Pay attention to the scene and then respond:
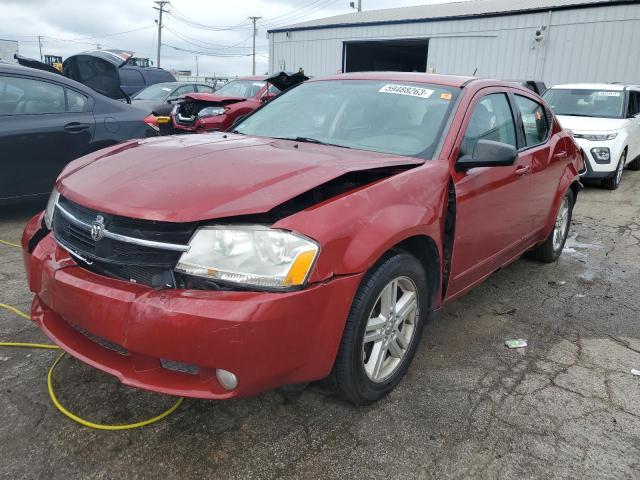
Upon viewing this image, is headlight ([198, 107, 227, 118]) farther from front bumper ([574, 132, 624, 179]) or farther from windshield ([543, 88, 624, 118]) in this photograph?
windshield ([543, 88, 624, 118])

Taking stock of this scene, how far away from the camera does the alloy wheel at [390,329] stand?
7.62 feet

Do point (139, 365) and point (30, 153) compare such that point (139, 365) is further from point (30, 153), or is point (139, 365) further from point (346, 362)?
point (30, 153)

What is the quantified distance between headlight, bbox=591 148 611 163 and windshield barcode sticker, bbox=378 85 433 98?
6152mm

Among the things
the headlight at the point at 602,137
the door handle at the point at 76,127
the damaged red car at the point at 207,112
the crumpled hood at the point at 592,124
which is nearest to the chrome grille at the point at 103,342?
the door handle at the point at 76,127

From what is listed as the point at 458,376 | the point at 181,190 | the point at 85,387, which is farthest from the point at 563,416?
the point at 85,387

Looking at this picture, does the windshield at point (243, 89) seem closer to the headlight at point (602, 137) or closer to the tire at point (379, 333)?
the headlight at point (602, 137)

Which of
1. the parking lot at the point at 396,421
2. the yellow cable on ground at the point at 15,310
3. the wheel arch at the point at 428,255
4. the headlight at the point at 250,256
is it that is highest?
the headlight at the point at 250,256

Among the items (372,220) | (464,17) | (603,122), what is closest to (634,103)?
(603,122)

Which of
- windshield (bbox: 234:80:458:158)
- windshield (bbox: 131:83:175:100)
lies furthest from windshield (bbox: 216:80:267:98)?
windshield (bbox: 234:80:458:158)

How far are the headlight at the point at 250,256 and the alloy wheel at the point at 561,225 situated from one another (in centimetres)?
339

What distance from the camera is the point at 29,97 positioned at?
16.2ft

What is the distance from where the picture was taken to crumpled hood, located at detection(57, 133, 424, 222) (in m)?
1.94

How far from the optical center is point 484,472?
2.05m

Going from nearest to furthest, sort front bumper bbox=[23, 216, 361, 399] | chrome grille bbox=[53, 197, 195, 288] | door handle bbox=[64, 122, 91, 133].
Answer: front bumper bbox=[23, 216, 361, 399] → chrome grille bbox=[53, 197, 195, 288] → door handle bbox=[64, 122, 91, 133]
